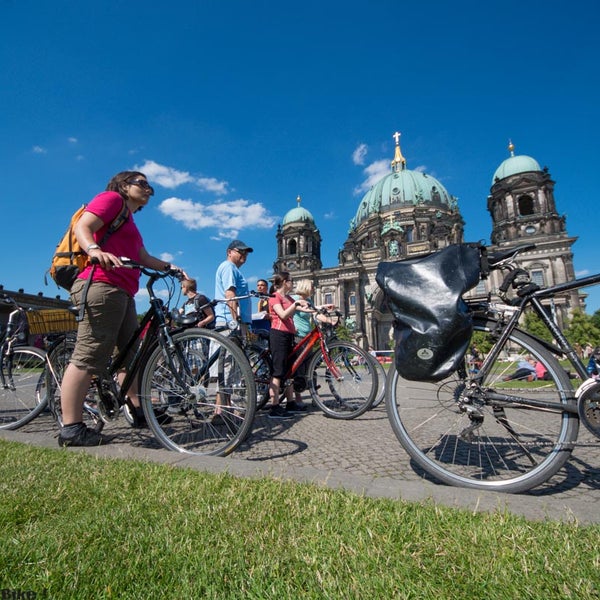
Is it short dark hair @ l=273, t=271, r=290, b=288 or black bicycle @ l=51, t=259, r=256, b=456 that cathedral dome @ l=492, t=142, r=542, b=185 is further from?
black bicycle @ l=51, t=259, r=256, b=456

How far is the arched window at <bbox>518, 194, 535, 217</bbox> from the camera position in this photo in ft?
145

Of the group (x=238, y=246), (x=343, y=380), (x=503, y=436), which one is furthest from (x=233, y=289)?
(x=503, y=436)

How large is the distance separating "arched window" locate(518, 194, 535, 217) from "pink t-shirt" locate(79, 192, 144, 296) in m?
51.4

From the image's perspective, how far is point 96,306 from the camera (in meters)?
2.57

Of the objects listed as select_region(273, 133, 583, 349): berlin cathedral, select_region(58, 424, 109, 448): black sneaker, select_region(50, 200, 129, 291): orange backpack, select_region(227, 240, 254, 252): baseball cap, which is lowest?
select_region(58, 424, 109, 448): black sneaker

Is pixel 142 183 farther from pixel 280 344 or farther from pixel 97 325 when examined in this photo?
pixel 280 344

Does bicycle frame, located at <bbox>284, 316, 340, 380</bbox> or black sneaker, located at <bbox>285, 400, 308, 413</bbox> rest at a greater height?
bicycle frame, located at <bbox>284, 316, 340, 380</bbox>

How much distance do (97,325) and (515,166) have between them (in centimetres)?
5419

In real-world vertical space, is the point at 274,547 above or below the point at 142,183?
below

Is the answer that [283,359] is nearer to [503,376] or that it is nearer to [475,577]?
[503,376]

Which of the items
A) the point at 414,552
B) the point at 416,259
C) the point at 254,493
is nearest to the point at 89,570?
the point at 254,493

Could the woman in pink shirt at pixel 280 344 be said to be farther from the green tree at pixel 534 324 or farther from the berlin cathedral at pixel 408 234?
the berlin cathedral at pixel 408 234

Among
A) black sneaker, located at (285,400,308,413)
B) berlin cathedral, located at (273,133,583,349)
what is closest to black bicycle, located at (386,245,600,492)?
black sneaker, located at (285,400,308,413)

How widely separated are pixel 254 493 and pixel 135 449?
116cm
